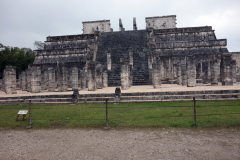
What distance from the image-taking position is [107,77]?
18.9 m

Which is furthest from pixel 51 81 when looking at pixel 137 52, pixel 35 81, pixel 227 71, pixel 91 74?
pixel 227 71

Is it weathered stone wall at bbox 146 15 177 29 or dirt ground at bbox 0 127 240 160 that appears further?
weathered stone wall at bbox 146 15 177 29

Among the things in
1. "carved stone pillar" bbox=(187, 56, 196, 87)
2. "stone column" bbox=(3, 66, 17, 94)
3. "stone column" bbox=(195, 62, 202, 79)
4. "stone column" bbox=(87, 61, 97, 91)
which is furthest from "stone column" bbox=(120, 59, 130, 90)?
"stone column" bbox=(195, 62, 202, 79)

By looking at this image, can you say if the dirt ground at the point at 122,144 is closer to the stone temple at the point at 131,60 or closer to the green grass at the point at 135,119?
the green grass at the point at 135,119

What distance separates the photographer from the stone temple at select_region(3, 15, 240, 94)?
15.9 m

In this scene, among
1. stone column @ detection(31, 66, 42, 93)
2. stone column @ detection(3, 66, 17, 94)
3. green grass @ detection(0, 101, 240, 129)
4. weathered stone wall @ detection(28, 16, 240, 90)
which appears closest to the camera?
green grass @ detection(0, 101, 240, 129)

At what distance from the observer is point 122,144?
4.69 metres

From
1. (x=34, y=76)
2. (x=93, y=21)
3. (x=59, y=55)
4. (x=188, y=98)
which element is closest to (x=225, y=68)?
(x=188, y=98)

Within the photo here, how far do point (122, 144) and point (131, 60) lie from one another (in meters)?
16.1

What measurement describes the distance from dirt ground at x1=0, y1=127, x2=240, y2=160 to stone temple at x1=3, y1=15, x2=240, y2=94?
8594 millimetres

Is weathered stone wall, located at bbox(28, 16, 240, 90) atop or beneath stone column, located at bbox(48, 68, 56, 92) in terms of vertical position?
atop

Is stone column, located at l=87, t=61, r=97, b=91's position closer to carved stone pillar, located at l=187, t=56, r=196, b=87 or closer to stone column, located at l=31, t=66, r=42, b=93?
stone column, located at l=31, t=66, r=42, b=93

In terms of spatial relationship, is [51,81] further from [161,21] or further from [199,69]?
[161,21]

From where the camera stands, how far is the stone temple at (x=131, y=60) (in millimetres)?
15906
